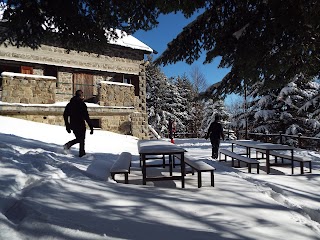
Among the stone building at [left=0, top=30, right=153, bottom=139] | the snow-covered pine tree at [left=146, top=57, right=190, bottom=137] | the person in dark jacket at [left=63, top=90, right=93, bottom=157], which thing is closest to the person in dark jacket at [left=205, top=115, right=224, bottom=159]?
the person in dark jacket at [left=63, top=90, right=93, bottom=157]

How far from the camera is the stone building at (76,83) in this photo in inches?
470

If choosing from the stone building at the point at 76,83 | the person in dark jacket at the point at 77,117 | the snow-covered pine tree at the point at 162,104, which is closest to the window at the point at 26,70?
the stone building at the point at 76,83

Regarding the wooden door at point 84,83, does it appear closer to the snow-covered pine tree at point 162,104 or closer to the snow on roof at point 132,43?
the snow on roof at point 132,43

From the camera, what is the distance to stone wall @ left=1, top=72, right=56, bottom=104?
1145 centimetres

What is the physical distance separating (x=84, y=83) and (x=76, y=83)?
500 mm

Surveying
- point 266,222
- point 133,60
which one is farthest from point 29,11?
point 133,60

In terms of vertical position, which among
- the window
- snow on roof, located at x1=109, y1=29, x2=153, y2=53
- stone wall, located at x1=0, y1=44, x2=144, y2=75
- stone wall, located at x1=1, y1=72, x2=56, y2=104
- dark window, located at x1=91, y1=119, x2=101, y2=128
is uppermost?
snow on roof, located at x1=109, y1=29, x2=153, y2=53

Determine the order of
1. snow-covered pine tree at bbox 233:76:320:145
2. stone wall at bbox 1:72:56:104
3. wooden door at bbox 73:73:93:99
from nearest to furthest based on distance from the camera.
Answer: stone wall at bbox 1:72:56:104
wooden door at bbox 73:73:93:99
snow-covered pine tree at bbox 233:76:320:145

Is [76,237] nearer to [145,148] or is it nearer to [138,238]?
[138,238]

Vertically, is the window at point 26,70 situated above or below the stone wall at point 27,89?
above

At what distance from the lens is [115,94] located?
1499 cm

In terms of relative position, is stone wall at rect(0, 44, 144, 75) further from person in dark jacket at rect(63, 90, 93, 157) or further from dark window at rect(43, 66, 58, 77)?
person in dark jacket at rect(63, 90, 93, 157)

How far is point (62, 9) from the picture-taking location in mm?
5234

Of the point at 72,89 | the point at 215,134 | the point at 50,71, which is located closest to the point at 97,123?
the point at 72,89
